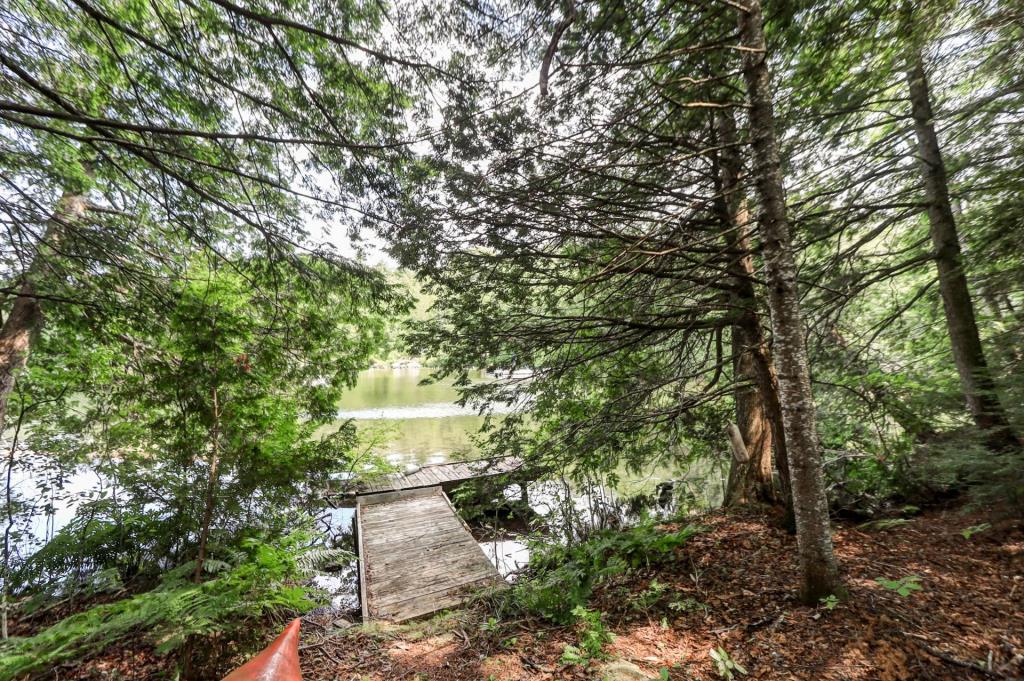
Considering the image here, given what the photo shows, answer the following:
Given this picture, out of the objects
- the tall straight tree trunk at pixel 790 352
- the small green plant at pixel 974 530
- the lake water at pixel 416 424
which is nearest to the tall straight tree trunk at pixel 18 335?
the lake water at pixel 416 424

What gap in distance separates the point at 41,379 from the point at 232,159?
192 inches

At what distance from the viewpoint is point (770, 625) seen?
285 cm

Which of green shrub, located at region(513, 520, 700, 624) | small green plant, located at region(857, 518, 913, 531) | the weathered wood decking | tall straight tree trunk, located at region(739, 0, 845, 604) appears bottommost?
the weathered wood decking

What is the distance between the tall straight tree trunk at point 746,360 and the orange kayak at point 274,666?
390cm

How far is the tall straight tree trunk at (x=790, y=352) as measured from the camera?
2.87m

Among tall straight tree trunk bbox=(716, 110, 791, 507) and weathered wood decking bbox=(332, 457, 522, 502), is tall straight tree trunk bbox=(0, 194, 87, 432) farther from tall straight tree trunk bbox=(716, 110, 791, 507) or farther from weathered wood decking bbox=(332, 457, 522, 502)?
tall straight tree trunk bbox=(716, 110, 791, 507)

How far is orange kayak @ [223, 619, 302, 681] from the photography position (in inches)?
64.1

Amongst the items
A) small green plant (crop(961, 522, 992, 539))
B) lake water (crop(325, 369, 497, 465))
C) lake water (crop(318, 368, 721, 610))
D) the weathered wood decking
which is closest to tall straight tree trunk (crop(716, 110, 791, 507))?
small green plant (crop(961, 522, 992, 539))

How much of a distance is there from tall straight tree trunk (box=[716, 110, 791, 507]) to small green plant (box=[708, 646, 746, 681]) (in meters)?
2.31

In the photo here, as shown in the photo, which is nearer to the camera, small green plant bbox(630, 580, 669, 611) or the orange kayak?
the orange kayak

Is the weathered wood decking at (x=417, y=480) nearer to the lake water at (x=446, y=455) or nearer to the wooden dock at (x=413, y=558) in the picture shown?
the wooden dock at (x=413, y=558)

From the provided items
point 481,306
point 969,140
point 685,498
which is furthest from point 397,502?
point 969,140

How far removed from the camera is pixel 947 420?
16.4ft

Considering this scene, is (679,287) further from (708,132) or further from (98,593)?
(98,593)
